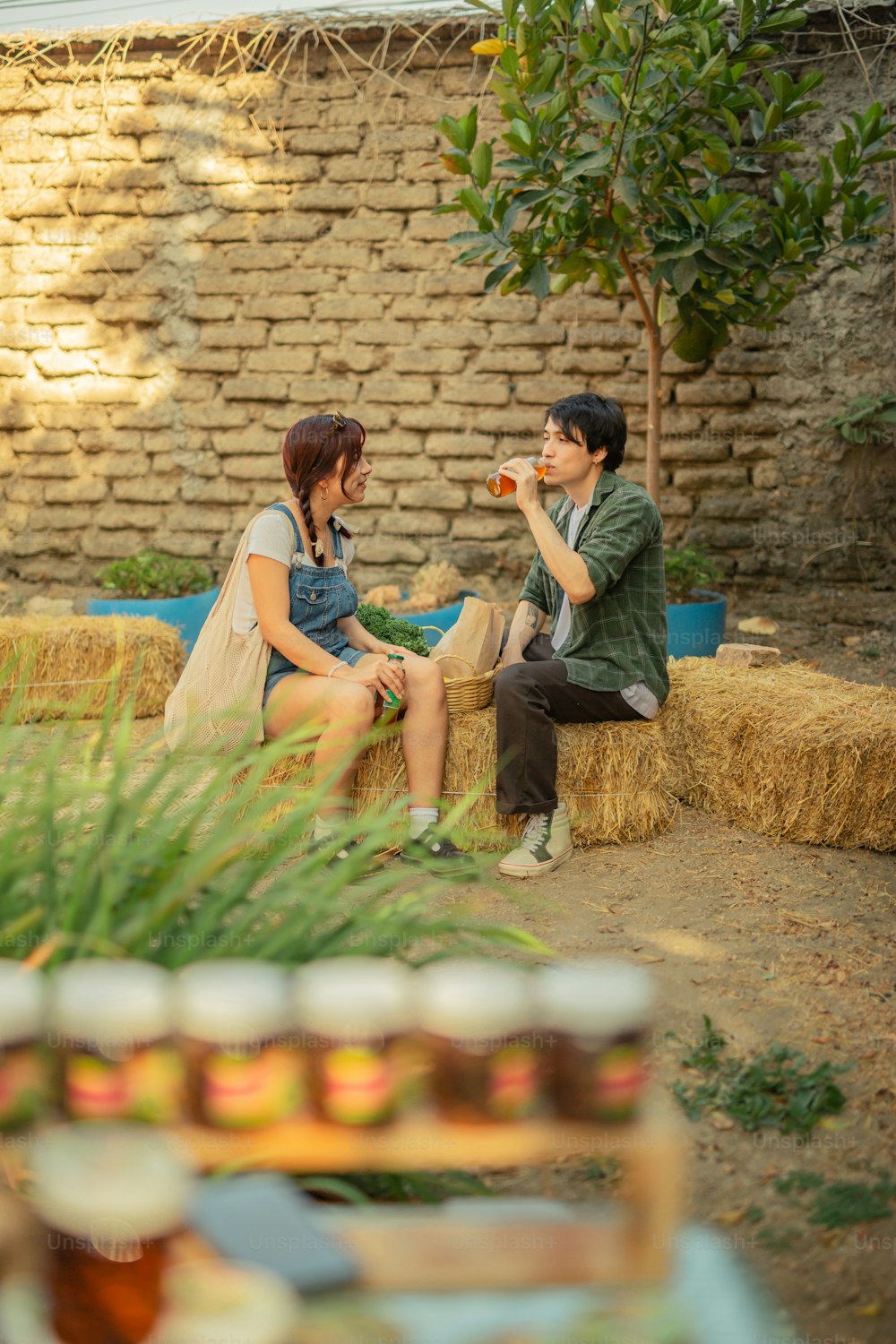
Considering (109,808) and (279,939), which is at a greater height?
(109,808)

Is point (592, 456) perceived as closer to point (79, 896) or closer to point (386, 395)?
point (79, 896)

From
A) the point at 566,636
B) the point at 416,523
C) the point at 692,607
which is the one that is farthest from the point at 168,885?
the point at 416,523

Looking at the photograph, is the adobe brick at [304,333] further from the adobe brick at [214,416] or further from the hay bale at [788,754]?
the hay bale at [788,754]

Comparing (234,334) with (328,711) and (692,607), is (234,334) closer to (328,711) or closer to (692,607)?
(692,607)

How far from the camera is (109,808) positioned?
1587mm

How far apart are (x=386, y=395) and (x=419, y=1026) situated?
16.5 ft

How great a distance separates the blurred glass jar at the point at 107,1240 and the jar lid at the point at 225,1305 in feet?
0.10

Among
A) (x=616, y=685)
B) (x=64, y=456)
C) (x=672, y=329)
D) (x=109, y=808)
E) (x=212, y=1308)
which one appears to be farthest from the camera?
(x=64, y=456)

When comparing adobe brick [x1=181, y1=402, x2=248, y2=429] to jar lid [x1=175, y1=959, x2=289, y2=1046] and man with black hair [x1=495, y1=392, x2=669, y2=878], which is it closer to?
man with black hair [x1=495, y1=392, x2=669, y2=878]

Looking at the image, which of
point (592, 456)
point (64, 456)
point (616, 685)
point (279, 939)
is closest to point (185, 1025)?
point (279, 939)

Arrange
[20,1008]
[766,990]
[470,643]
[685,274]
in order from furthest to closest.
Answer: [685,274]
[470,643]
[766,990]
[20,1008]

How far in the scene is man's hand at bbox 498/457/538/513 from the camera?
3.23m

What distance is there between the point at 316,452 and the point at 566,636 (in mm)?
961

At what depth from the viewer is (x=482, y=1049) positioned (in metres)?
1.32
